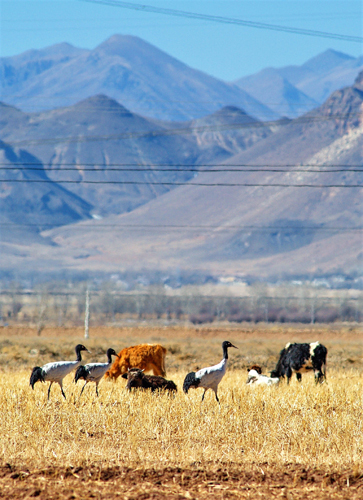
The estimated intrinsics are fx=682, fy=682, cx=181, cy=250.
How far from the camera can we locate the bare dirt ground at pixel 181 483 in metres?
8.38

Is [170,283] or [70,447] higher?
[170,283]

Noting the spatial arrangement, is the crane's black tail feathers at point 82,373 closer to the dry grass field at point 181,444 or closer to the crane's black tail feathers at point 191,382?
the dry grass field at point 181,444

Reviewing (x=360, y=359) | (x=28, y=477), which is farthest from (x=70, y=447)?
(x=360, y=359)

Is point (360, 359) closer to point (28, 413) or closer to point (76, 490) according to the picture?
point (28, 413)

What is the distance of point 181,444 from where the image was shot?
10523 mm

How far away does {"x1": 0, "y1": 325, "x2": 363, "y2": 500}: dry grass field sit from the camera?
8688 mm

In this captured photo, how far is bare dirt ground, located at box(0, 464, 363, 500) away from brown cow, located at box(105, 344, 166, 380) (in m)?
10.2

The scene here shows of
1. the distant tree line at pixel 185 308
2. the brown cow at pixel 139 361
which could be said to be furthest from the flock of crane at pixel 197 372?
the distant tree line at pixel 185 308

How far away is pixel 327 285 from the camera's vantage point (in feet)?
606

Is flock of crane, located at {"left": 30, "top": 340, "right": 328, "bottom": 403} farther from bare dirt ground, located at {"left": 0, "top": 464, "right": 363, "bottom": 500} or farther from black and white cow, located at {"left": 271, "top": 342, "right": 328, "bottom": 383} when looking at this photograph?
bare dirt ground, located at {"left": 0, "top": 464, "right": 363, "bottom": 500}

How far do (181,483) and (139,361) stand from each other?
1090 centimetres

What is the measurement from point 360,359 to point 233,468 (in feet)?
79.6

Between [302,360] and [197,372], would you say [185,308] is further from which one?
[197,372]

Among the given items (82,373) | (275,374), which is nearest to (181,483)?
(82,373)
